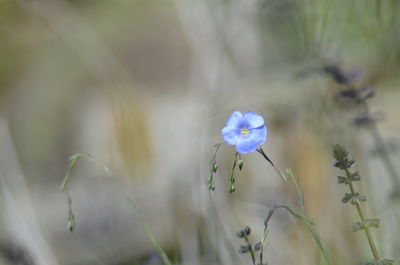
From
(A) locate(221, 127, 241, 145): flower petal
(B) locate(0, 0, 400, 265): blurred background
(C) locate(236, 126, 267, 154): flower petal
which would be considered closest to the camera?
(C) locate(236, 126, 267, 154): flower petal

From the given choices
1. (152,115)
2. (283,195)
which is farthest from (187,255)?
(152,115)

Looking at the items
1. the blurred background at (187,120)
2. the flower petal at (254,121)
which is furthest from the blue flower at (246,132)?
the blurred background at (187,120)

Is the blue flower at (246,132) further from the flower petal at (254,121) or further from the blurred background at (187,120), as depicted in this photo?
the blurred background at (187,120)

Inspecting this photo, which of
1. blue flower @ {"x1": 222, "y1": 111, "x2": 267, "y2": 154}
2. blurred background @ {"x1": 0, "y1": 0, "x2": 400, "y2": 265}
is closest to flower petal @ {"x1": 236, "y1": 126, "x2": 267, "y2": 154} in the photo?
blue flower @ {"x1": 222, "y1": 111, "x2": 267, "y2": 154}

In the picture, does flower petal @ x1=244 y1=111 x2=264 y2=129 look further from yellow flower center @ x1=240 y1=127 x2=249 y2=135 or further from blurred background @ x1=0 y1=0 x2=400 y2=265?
blurred background @ x1=0 y1=0 x2=400 y2=265


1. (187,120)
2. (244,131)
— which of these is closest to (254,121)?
(244,131)

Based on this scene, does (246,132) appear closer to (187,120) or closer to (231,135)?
(231,135)

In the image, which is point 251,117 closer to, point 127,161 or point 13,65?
point 127,161
